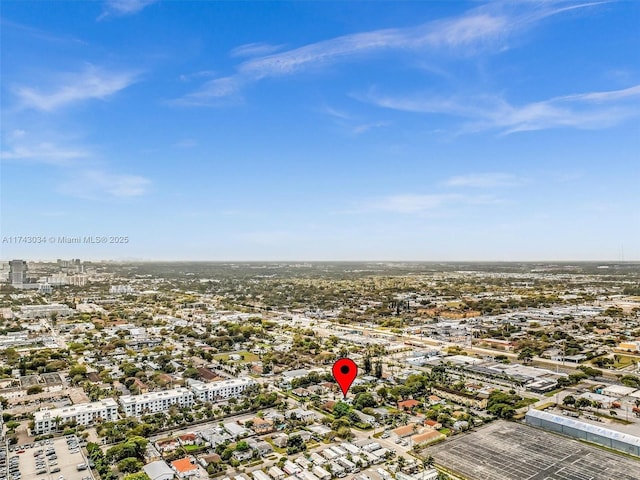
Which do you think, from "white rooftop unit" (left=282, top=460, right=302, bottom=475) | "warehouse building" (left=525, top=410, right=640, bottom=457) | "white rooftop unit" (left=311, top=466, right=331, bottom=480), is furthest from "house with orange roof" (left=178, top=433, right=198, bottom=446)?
"warehouse building" (left=525, top=410, right=640, bottom=457)

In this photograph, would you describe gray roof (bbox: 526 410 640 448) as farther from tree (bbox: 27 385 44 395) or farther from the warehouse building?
tree (bbox: 27 385 44 395)

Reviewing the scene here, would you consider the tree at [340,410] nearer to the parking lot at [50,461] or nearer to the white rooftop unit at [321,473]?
Answer: the white rooftop unit at [321,473]

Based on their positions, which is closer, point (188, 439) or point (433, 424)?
point (188, 439)

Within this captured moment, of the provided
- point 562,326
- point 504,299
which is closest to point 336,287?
point 504,299

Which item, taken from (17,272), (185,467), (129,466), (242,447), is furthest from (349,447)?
(17,272)

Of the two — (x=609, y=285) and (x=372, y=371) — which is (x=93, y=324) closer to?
(x=372, y=371)

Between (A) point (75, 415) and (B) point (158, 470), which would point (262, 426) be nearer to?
(B) point (158, 470)
